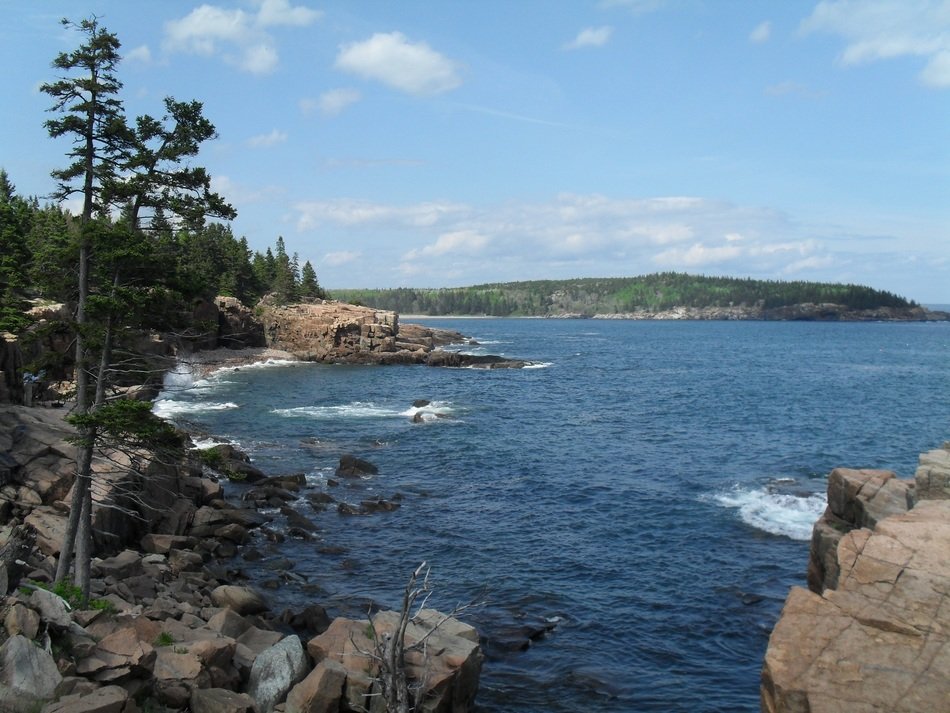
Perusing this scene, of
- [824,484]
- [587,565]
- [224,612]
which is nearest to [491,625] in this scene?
[587,565]

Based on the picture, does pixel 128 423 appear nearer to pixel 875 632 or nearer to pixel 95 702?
pixel 95 702

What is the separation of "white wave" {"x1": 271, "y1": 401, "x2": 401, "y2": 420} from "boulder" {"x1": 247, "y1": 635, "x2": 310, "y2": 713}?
42294 mm

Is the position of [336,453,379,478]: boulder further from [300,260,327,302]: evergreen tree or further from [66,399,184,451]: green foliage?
[300,260,327,302]: evergreen tree

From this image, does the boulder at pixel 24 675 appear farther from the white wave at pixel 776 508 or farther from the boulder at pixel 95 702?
the white wave at pixel 776 508

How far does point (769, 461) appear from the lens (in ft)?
148

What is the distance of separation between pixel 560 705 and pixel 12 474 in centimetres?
1969

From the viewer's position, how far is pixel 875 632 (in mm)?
14289

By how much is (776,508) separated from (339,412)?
37741 mm

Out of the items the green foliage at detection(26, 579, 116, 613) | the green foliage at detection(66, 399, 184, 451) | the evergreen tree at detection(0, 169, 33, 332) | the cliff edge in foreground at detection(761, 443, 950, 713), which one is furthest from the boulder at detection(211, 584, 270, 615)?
the evergreen tree at detection(0, 169, 33, 332)

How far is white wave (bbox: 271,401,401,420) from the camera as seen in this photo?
196ft

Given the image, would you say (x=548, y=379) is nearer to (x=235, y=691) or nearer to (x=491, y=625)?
(x=491, y=625)

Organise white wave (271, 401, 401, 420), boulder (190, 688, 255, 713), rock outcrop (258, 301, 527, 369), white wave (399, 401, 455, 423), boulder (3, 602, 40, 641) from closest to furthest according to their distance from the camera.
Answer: boulder (3, 602, 40, 641) → boulder (190, 688, 255, 713) → white wave (399, 401, 455, 423) → white wave (271, 401, 401, 420) → rock outcrop (258, 301, 527, 369)

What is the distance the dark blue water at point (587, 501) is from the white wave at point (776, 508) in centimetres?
13

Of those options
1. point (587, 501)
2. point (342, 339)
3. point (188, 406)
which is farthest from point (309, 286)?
point (587, 501)
